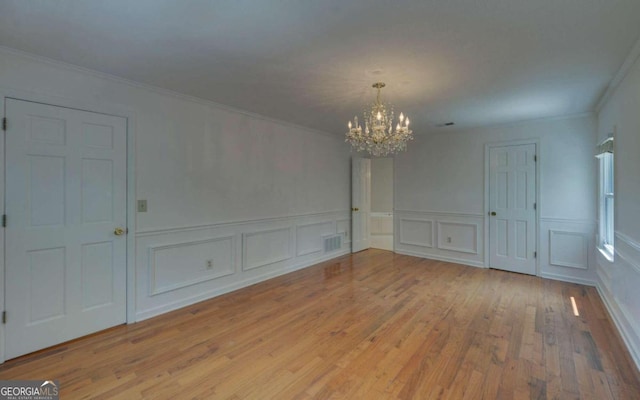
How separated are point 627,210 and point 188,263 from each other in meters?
4.46

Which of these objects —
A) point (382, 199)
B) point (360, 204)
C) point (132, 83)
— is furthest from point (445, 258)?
point (132, 83)

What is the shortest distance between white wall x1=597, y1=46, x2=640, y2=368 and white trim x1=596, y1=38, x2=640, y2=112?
0.03 meters

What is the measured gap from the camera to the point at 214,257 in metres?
3.83

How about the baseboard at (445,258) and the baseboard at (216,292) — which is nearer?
the baseboard at (216,292)

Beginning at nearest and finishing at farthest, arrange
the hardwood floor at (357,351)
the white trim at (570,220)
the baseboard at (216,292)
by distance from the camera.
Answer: the hardwood floor at (357,351)
the baseboard at (216,292)
the white trim at (570,220)

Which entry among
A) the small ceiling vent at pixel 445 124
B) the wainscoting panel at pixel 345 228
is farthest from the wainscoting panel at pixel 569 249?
the wainscoting panel at pixel 345 228

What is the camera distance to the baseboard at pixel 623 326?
2.38m

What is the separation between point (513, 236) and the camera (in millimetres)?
4855

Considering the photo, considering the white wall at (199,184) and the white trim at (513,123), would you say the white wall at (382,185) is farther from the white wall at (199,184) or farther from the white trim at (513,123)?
the white wall at (199,184)

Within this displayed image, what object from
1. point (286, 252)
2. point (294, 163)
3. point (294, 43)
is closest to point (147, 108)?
point (294, 43)

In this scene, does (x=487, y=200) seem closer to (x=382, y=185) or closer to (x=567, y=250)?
(x=567, y=250)

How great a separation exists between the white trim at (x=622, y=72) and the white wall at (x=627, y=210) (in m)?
0.03

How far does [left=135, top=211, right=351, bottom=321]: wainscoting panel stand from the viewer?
10.6ft

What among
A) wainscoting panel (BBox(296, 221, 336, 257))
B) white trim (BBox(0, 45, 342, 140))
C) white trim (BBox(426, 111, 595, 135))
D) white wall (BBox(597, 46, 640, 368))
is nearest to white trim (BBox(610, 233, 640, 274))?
white wall (BBox(597, 46, 640, 368))
